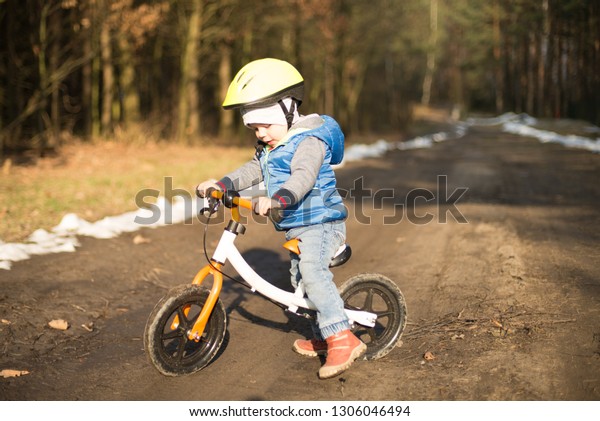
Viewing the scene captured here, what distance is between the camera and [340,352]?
4004 mm

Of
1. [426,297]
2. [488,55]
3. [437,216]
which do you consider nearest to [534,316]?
[426,297]

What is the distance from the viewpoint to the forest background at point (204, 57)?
16438 mm

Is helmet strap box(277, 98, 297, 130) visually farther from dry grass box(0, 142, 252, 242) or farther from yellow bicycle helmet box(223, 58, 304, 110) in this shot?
dry grass box(0, 142, 252, 242)

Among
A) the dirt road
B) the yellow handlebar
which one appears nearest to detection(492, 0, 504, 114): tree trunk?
the dirt road

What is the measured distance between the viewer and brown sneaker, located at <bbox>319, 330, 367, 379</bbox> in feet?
12.9

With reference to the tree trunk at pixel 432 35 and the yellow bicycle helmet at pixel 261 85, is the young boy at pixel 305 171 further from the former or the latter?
the tree trunk at pixel 432 35

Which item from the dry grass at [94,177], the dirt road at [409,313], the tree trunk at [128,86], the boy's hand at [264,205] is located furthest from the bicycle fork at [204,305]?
the tree trunk at [128,86]

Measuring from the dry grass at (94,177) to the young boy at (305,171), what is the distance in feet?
14.7

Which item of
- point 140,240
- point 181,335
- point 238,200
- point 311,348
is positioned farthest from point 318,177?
point 140,240

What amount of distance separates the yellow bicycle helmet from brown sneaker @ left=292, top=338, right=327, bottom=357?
5.70 ft

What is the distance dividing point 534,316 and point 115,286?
3.86 m

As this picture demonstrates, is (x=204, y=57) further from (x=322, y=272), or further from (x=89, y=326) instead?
(x=322, y=272)

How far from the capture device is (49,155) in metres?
15.2
